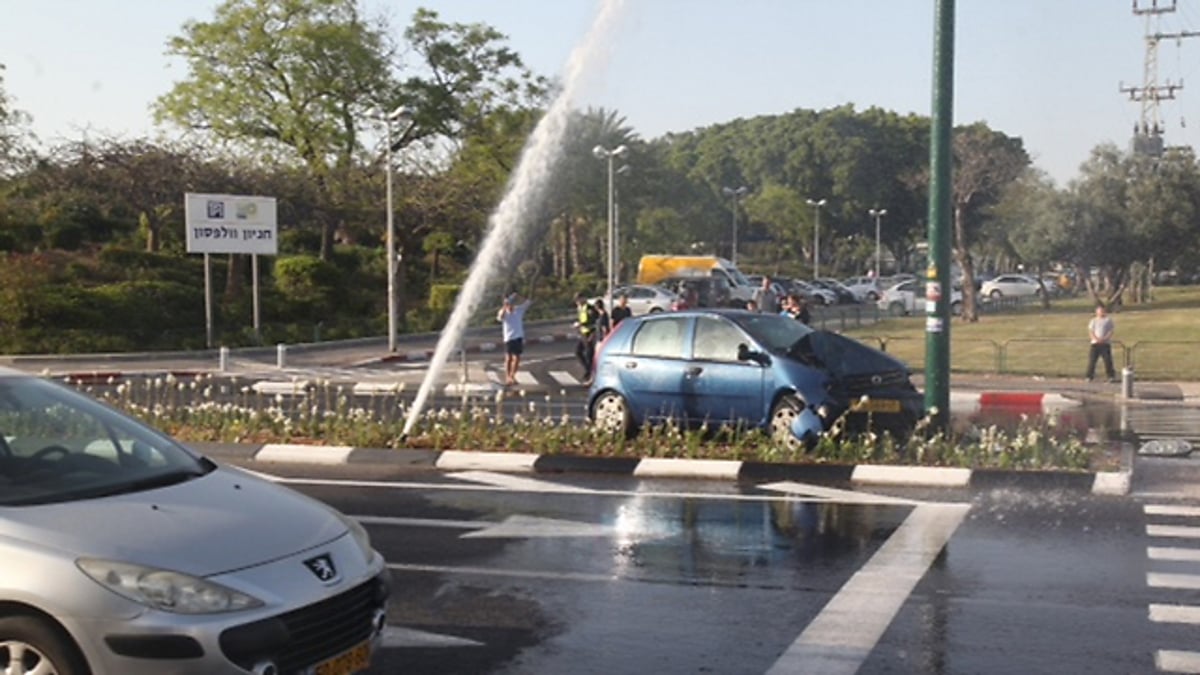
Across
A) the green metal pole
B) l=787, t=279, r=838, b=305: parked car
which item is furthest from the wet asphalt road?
l=787, t=279, r=838, b=305: parked car

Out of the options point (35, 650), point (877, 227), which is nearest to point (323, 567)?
point (35, 650)

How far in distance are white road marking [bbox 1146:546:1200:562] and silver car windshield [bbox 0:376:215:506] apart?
614cm

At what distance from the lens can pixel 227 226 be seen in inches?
1334

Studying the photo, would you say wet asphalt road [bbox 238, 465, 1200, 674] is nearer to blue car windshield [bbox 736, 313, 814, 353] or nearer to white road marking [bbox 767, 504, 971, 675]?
white road marking [bbox 767, 504, 971, 675]

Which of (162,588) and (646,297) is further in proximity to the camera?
(646,297)

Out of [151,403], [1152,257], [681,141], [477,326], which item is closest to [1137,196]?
[1152,257]

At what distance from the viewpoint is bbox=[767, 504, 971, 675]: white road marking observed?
21.4ft

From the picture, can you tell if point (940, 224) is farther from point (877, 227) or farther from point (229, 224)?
point (877, 227)

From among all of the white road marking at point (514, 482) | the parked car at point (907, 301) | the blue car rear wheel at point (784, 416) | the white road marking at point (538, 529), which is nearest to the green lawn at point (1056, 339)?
the parked car at point (907, 301)

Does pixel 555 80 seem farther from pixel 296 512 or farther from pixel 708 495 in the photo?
pixel 296 512

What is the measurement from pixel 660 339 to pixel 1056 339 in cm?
1451

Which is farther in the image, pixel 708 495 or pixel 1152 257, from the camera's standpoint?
pixel 1152 257

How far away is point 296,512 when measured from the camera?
5586 millimetres

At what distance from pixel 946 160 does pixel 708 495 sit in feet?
15.2
